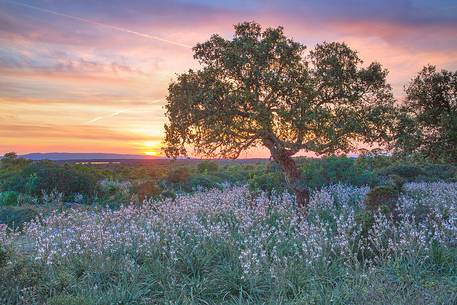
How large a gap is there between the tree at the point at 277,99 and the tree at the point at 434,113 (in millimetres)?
5839

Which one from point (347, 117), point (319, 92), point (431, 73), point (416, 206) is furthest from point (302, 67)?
point (431, 73)

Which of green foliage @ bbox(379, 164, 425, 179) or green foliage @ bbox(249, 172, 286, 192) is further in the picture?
green foliage @ bbox(379, 164, 425, 179)

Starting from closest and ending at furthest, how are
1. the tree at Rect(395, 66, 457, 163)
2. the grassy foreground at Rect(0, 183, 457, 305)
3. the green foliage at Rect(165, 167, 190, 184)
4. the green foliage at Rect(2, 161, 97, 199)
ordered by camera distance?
the grassy foreground at Rect(0, 183, 457, 305) < the tree at Rect(395, 66, 457, 163) < the green foliage at Rect(2, 161, 97, 199) < the green foliage at Rect(165, 167, 190, 184)

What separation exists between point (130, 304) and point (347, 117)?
27.4 feet

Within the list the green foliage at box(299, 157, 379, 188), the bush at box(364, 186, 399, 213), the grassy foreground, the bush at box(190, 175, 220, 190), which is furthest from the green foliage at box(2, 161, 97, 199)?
the bush at box(364, 186, 399, 213)

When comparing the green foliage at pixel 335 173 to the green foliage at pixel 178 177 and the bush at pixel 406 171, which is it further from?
the bush at pixel 406 171

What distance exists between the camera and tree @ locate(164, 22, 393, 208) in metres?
13.4

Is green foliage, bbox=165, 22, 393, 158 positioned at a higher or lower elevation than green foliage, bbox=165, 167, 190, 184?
higher

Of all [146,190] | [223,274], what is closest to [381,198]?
[223,274]

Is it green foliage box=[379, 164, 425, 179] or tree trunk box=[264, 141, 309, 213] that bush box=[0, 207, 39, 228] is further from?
green foliage box=[379, 164, 425, 179]

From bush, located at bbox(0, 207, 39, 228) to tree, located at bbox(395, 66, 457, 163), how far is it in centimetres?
1417

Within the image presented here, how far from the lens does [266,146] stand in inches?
584

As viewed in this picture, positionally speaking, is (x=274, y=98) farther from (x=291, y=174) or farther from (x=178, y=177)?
(x=178, y=177)

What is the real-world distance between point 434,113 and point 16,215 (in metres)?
17.7
